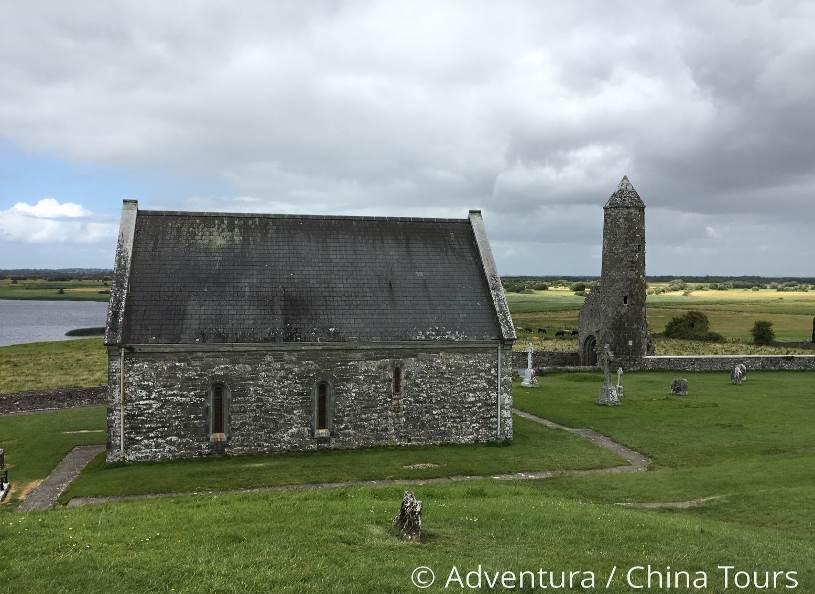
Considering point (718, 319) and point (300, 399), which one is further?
point (718, 319)

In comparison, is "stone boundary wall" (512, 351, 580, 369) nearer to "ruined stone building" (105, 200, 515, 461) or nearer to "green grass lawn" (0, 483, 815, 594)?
"ruined stone building" (105, 200, 515, 461)

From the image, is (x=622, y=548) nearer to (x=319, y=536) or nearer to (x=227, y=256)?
(x=319, y=536)

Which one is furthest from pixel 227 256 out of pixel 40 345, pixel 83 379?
pixel 40 345

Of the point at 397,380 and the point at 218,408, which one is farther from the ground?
the point at 397,380

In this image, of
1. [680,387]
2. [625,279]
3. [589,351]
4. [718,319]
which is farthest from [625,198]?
[718,319]

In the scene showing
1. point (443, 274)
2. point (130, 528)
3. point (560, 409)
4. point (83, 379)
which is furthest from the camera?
point (83, 379)

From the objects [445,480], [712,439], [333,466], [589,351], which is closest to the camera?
[445,480]

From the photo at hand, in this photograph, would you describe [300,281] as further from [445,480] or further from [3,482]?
[3,482]

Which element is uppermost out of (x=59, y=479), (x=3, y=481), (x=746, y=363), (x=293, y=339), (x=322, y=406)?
(x=293, y=339)

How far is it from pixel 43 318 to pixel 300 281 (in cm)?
12170

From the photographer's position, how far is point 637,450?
26531mm

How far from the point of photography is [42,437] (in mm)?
28828

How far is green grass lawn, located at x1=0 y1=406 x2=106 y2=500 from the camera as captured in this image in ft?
78.8

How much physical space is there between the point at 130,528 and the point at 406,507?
5.69 meters
